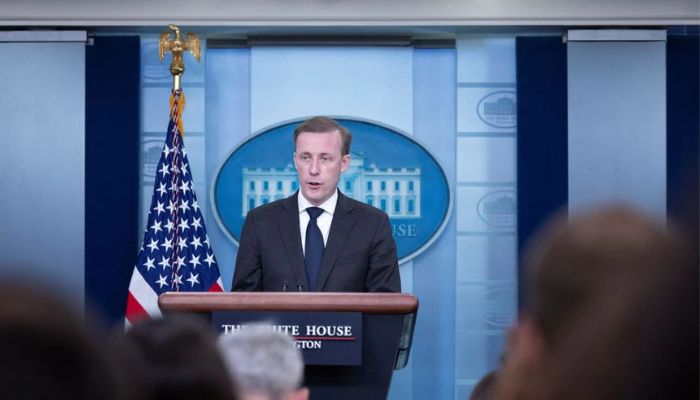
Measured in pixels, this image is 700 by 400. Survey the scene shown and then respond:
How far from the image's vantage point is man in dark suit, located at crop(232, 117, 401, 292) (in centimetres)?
367

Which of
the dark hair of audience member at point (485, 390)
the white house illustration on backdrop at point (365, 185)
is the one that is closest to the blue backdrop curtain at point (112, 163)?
the white house illustration on backdrop at point (365, 185)

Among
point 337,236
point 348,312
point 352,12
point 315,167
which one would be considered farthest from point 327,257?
point 352,12

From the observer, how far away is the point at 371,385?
2.94m

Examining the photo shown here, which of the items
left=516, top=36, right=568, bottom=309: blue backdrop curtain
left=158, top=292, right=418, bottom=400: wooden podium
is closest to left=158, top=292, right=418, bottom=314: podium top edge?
left=158, top=292, right=418, bottom=400: wooden podium

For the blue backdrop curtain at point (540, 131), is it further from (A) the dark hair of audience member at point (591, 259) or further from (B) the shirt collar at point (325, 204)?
(A) the dark hair of audience member at point (591, 259)

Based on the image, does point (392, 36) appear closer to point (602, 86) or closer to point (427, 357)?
point (602, 86)

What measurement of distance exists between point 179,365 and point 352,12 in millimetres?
5097

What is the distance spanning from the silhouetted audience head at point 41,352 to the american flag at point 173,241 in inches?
191

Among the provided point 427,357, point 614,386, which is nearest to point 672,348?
point 614,386

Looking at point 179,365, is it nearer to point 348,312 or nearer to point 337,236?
point 348,312

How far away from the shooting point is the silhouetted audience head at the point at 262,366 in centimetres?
153

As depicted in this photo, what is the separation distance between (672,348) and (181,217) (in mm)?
4948

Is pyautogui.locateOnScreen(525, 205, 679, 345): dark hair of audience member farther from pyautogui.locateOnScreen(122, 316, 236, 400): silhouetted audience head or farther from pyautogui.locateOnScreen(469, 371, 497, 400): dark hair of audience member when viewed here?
pyautogui.locateOnScreen(469, 371, 497, 400): dark hair of audience member

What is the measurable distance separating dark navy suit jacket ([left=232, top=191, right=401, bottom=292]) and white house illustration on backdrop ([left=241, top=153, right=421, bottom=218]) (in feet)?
7.06
